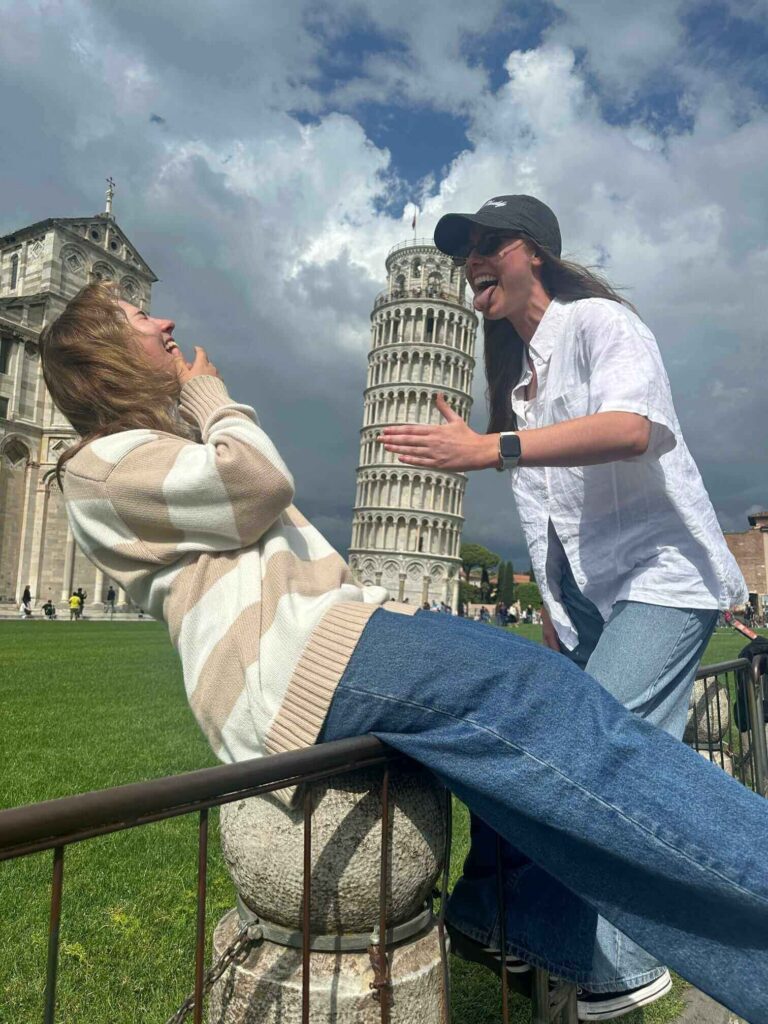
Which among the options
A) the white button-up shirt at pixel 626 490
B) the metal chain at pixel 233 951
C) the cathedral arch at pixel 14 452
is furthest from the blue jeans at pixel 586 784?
the cathedral arch at pixel 14 452

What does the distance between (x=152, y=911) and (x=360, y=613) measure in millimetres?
2623

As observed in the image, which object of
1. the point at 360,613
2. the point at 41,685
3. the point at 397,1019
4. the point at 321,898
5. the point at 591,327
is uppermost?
the point at 591,327

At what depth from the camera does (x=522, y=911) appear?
189cm

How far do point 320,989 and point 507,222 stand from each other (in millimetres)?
1957

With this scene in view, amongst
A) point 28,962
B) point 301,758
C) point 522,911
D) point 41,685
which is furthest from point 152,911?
point 41,685

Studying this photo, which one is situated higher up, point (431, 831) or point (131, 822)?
point (131, 822)

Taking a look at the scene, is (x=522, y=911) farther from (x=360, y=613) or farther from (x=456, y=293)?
(x=456, y=293)

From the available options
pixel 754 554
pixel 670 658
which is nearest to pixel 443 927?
pixel 670 658

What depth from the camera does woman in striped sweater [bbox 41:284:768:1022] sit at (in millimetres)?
1390

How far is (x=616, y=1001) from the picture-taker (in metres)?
1.91

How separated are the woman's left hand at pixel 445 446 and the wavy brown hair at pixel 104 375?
0.55 metres

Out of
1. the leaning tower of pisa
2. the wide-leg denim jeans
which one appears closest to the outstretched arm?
the wide-leg denim jeans

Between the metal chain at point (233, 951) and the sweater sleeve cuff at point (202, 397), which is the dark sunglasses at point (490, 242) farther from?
the metal chain at point (233, 951)

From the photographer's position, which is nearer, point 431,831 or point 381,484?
point 431,831
